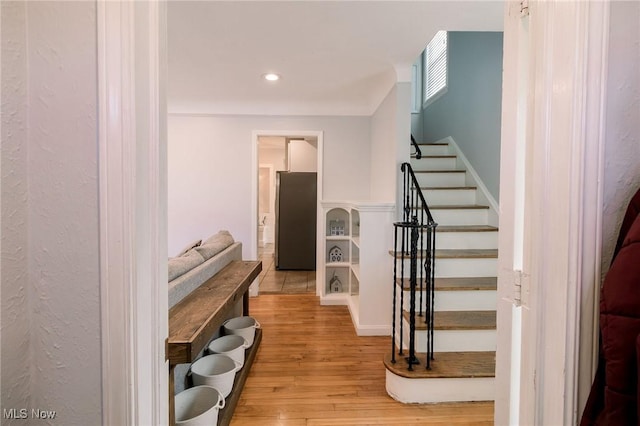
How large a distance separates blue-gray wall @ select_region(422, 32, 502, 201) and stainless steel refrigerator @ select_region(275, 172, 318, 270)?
2364 mm

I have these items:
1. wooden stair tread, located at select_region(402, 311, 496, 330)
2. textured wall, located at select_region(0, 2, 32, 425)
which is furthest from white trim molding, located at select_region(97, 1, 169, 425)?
wooden stair tread, located at select_region(402, 311, 496, 330)

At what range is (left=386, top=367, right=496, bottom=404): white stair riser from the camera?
2.05m

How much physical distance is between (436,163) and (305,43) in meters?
2.38

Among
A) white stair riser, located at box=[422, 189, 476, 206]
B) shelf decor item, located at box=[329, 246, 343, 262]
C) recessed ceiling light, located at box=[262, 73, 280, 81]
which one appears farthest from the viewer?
shelf decor item, located at box=[329, 246, 343, 262]

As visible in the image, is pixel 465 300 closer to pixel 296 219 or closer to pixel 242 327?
pixel 242 327

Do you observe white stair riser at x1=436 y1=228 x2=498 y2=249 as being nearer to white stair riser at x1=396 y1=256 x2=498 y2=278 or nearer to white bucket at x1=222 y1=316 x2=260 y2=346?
white stair riser at x1=396 y1=256 x2=498 y2=278

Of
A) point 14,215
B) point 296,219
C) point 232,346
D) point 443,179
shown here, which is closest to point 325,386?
point 232,346

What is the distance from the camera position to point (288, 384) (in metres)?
2.22

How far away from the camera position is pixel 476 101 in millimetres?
3586

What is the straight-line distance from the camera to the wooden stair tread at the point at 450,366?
6.73 ft

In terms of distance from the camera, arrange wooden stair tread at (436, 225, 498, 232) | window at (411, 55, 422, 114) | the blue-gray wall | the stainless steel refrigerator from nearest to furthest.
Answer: wooden stair tread at (436, 225, 498, 232) → the blue-gray wall → window at (411, 55, 422, 114) → the stainless steel refrigerator

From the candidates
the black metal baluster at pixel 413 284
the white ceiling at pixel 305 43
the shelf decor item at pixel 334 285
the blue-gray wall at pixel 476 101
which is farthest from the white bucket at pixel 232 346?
the blue-gray wall at pixel 476 101

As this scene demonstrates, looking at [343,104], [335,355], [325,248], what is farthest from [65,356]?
[343,104]

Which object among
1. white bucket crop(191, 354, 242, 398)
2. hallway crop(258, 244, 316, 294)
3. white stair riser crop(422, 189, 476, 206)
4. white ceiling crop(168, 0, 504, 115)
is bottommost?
hallway crop(258, 244, 316, 294)
